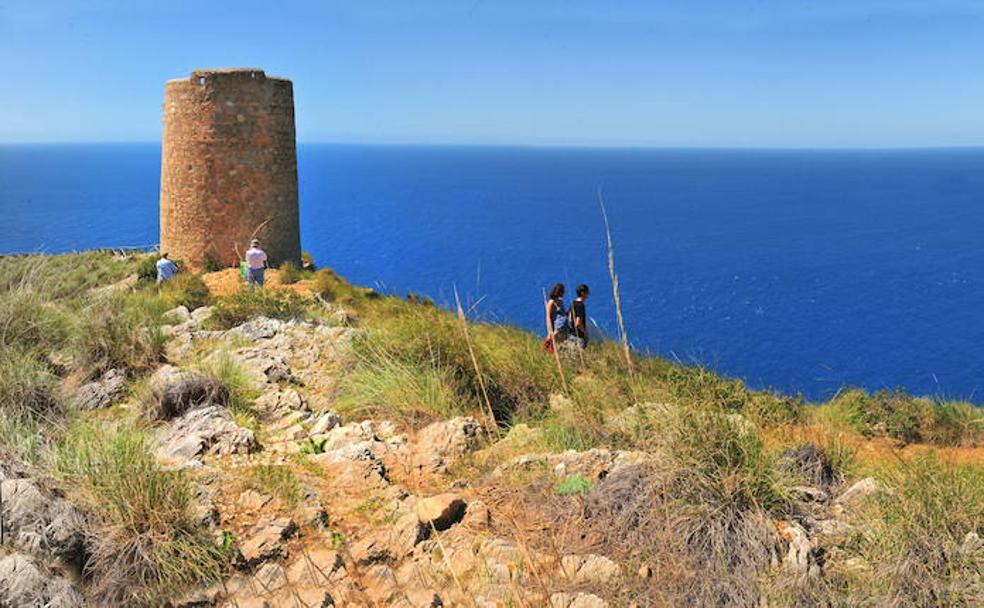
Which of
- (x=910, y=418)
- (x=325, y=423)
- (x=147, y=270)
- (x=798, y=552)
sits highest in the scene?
(x=798, y=552)

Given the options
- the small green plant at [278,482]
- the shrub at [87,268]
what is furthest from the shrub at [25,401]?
the shrub at [87,268]

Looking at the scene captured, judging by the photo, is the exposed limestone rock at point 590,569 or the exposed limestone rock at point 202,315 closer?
the exposed limestone rock at point 590,569

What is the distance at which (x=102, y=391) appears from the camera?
6359 millimetres

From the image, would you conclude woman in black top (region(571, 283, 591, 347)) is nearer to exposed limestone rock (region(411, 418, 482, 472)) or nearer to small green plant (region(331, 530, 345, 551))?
exposed limestone rock (region(411, 418, 482, 472))

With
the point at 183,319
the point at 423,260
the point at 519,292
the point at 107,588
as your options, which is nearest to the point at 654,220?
the point at 423,260

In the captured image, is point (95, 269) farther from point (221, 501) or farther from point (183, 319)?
point (221, 501)

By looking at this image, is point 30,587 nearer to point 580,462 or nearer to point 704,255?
point 580,462

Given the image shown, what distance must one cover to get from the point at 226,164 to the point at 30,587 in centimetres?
1407

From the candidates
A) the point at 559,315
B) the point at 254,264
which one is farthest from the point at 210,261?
the point at 559,315

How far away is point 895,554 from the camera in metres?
3.07

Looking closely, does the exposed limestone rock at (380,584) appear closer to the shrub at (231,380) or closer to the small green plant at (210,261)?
the shrub at (231,380)

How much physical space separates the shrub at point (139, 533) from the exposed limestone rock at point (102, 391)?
2531 mm

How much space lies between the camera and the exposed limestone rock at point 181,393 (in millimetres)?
5941

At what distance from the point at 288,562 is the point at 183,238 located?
14474 mm
